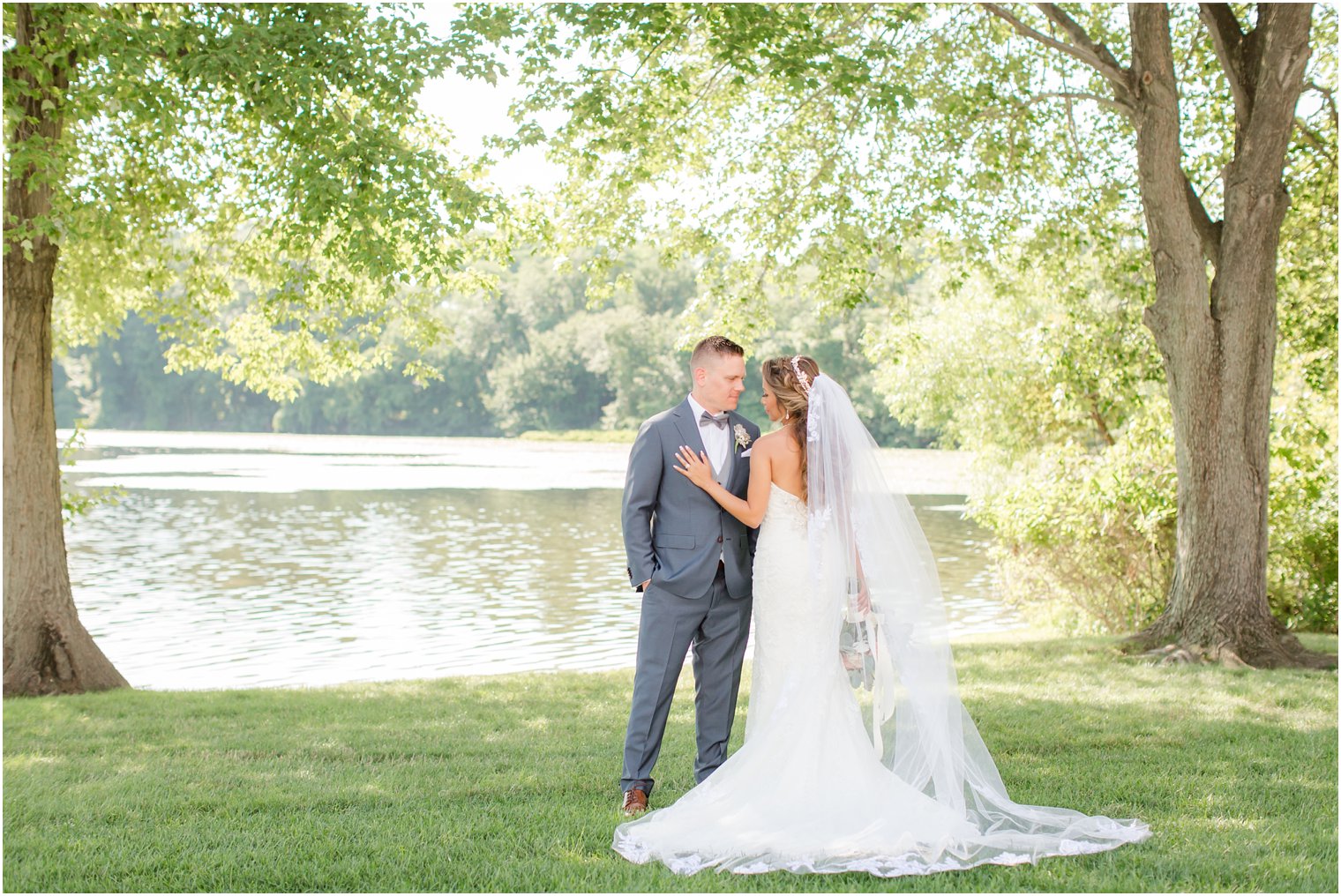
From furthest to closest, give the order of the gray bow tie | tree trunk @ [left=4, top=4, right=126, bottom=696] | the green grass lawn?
tree trunk @ [left=4, top=4, right=126, bottom=696]
the gray bow tie
the green grass lawn

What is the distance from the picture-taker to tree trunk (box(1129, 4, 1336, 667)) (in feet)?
30.6

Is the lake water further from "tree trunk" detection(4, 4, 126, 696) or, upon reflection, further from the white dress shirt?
the white dress shirt

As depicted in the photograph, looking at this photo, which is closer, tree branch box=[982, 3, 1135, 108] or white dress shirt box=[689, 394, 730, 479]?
white dress shirt box=[689, 394, 730, 479]

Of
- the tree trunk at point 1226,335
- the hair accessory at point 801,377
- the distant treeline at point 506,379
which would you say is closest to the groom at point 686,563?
the hair accessory at point 801,377

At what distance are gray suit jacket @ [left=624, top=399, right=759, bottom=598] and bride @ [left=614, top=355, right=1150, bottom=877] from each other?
0.12 metres

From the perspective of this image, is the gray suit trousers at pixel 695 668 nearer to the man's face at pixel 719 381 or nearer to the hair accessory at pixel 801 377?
the man's face at pixel 719 381

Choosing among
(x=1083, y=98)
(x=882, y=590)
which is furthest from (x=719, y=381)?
(x=1083, y=98)

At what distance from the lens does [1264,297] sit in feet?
30.9

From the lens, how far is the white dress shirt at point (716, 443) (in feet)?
17.9

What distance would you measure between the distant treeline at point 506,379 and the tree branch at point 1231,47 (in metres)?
47.1

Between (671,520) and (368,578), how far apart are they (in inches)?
557

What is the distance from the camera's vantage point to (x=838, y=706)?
5.02 m

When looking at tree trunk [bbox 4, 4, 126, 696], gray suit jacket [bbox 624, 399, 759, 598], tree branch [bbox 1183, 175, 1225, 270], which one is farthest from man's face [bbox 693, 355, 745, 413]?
tree trunk [bbox 4, 4, 126, 696]

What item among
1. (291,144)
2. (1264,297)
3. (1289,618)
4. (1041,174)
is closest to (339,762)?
(291,144)
